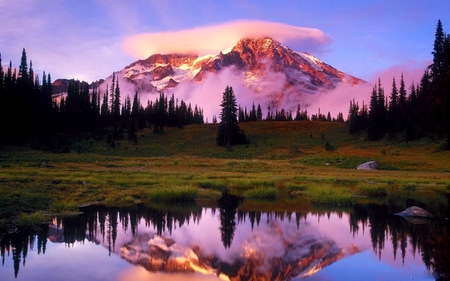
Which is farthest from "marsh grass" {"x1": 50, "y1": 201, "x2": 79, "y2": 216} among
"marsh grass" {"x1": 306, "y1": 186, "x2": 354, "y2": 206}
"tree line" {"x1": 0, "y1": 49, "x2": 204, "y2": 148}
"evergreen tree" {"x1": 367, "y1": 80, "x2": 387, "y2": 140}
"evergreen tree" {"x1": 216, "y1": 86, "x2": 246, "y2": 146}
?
"evergreen tree" {"x1": 367, "y1": 80, "x2": 387, "y2": 140}

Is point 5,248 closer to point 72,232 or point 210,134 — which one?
point 72,232

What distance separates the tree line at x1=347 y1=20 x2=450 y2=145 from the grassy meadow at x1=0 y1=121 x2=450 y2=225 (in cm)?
440

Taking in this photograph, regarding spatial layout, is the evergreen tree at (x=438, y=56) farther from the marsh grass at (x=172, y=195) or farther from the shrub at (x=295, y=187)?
the marsh grass at (x=172, y=195)

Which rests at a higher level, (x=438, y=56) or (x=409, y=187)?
(x=438, y=56)

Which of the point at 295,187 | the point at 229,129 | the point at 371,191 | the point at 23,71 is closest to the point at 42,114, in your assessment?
the point at 23,71

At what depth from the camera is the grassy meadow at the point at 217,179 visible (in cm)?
2561

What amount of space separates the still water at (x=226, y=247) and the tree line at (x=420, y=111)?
170ft

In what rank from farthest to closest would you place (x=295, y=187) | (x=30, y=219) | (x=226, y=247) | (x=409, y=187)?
(x=409, y=187) → (x=295, y=187) → (x=30, y=219) → (x=226, y=247)

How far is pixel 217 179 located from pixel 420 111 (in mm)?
67324

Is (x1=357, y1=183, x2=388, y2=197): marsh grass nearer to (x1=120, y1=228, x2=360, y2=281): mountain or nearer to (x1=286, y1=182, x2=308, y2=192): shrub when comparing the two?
(x1=286, y1=182, x2=308, y2=192): shrub

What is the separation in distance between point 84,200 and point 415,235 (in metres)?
18.2

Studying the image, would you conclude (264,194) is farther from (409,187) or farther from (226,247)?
(409,187)

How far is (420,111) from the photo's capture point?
88.6 metres

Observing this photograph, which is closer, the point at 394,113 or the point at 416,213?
the point at 416,213
